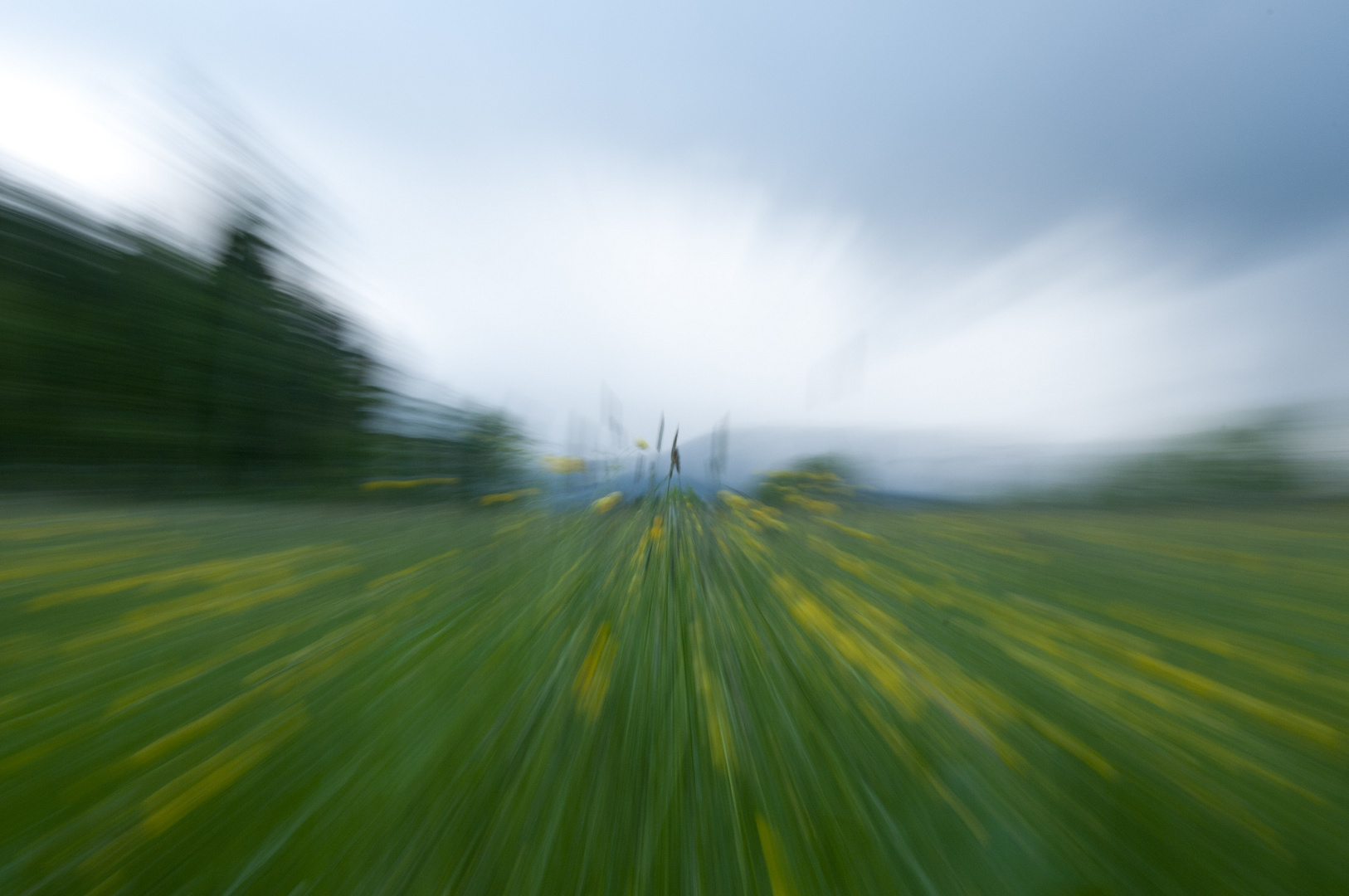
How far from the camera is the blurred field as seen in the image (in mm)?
305

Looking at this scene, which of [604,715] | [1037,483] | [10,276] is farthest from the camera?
[1037,483]

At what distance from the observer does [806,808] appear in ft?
1.18

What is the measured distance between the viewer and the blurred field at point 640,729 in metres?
0.30

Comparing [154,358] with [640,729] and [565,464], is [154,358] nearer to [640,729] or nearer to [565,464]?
[565,464]

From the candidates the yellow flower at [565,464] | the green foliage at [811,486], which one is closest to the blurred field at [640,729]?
the yellow flower at [565,464]

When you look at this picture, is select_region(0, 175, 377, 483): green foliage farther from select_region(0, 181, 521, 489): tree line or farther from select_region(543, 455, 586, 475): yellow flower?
select_region(543, 455, 586, 475): yellow flower

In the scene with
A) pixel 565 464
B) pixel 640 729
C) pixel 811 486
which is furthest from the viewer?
pixel 811 486

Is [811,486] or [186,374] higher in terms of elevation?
[186,374]

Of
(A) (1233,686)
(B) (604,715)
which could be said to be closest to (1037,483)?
(A) (1233,686)

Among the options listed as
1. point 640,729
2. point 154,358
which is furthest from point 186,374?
point 640,729

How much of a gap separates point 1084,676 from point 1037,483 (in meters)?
1.66

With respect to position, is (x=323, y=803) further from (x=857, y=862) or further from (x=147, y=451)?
(x=147, y=451)

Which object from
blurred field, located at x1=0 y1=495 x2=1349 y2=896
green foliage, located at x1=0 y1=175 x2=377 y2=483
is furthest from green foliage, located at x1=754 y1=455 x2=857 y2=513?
green foliage, located at x1=0 y1=175 x2=377 y2=483

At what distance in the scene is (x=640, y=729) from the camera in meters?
0.43
